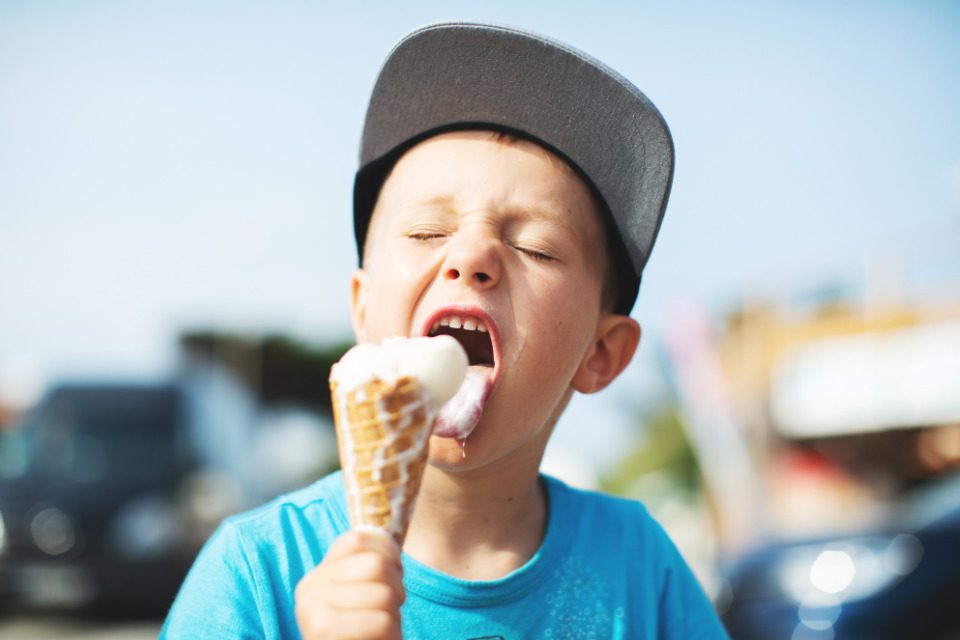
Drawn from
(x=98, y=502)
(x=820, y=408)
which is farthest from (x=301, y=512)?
(x=820, y=408)

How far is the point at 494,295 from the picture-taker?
1.68m

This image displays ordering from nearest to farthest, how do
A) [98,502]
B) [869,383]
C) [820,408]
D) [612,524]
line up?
1. [612,524]
2. [98,502]
3. [869,383]
4. [820,408]

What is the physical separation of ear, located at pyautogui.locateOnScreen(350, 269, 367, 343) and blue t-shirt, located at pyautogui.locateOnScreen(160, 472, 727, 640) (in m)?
0.30

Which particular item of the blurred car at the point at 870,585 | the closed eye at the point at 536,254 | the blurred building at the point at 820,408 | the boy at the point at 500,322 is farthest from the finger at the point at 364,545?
the blurred building at the point at 820,408

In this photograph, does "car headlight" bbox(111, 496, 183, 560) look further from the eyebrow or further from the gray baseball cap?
the eyebrow

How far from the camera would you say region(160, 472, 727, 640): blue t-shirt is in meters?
1.62

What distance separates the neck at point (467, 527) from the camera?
5.89ft

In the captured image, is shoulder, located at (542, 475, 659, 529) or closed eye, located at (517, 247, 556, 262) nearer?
closed eye, located at (517, 247, 556, 262)

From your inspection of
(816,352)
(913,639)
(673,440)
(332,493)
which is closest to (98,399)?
(913,639)

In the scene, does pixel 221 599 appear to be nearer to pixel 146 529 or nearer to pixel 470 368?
pixel 470 368

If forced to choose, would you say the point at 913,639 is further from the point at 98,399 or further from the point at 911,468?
the point at 911,468

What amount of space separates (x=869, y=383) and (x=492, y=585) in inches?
639

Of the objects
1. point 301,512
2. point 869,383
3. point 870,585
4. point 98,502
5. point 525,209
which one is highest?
point 525,209

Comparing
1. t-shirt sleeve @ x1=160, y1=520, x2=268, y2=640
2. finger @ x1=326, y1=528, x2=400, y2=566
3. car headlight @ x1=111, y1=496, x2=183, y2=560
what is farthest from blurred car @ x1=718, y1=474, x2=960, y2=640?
car headlight @ x1=111, y1=496, x2=183, y2=560
